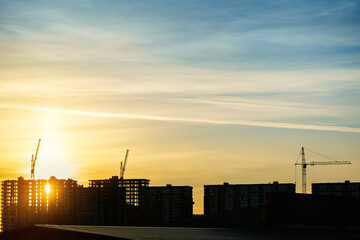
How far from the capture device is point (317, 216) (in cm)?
9581

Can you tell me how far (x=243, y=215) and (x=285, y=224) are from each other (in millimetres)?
9801

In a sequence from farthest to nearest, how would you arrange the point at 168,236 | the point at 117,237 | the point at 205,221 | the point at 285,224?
1. the point at 205,221
2. the point at 285,224
3. the point at 168,236
4. the point at 117,237

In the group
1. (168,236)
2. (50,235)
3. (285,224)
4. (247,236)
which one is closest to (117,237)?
(168,236)

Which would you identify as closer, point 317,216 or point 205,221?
point 317,216

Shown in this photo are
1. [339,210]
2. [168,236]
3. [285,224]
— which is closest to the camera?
[168,236]

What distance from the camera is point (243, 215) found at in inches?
3930

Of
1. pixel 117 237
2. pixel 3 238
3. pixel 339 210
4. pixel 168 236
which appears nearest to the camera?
pixel 117 237

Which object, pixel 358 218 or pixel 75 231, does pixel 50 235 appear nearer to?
pixel 75 231

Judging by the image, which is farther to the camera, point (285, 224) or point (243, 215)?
point (243, 215)

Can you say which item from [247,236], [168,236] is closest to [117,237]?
[168,236]

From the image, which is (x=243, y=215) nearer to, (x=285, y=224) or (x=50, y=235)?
(x=285, y=224)

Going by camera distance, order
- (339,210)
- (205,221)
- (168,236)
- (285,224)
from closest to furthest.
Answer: (168,236)
(285,224)
(339,210)
(205,221)

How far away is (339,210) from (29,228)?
4906 centimetres

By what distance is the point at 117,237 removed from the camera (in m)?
65.8
